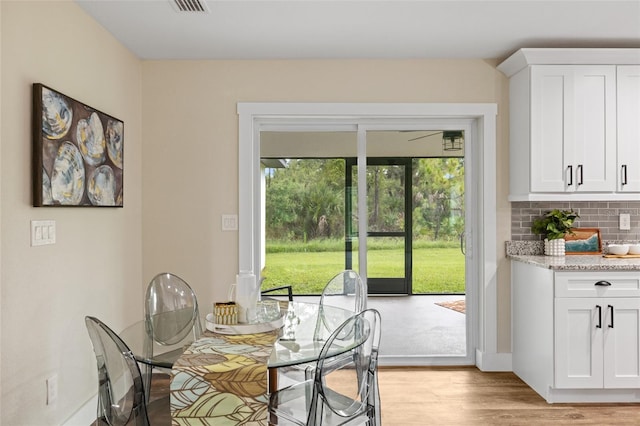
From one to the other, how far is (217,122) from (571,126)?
2624 mm

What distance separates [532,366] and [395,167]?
5.95 feet

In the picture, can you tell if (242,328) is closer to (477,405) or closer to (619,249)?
(477,405)

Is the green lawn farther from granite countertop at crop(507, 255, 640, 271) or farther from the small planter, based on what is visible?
the small planter

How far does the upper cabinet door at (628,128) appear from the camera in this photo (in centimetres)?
373

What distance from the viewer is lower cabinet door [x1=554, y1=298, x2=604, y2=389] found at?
336 cm

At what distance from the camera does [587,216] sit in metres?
4.12

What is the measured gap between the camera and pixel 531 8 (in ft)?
10.0

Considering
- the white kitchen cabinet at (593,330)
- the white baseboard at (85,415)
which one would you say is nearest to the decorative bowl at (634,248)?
the white kitchen cabinet at (593,330)

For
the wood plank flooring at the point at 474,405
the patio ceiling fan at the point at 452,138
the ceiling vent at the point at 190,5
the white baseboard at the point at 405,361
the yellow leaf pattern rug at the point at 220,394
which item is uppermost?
the ceiling vent at the point at 190,5

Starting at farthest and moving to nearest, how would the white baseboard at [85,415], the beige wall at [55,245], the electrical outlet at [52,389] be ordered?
the white baseboard at [85,415], the electrical outlet at [52,389], the beige wall at [55,245]

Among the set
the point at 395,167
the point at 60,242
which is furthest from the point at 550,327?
the point at 60,242

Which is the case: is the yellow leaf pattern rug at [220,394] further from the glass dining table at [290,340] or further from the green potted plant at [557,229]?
the green potted plant at [557,229]

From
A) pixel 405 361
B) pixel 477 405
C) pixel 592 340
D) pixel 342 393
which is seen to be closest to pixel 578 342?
pixel 592 340

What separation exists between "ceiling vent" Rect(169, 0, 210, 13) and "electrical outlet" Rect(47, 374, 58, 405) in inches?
80.6
